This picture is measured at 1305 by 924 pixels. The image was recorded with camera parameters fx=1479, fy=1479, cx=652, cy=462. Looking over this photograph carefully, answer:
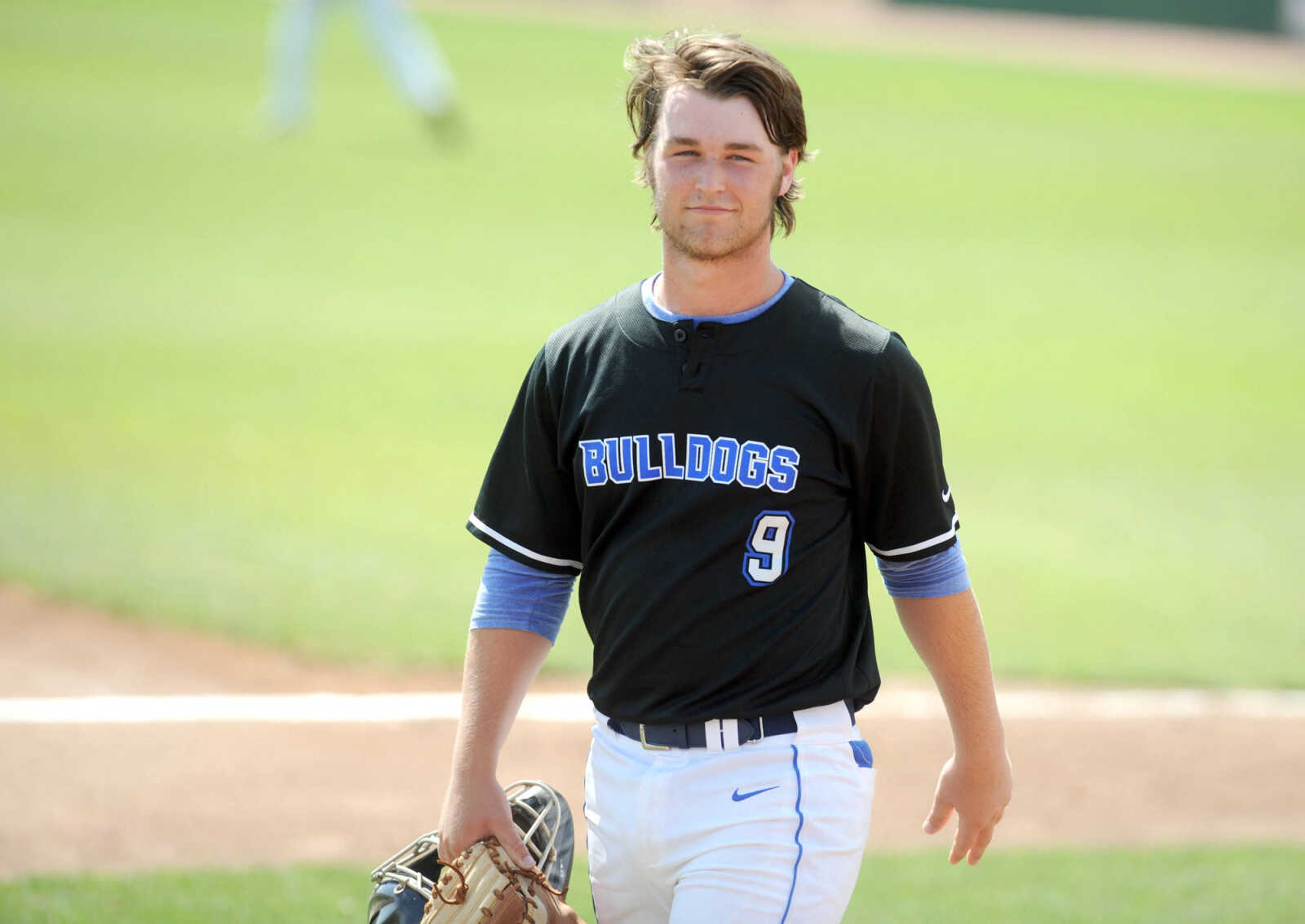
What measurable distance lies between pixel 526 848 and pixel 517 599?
0.46 m

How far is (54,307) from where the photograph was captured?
40.0 feet

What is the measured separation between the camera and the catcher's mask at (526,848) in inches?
107

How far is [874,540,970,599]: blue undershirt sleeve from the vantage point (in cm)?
265

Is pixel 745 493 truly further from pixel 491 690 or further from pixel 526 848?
pixel 526 848

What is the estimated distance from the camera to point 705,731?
8.43 ft

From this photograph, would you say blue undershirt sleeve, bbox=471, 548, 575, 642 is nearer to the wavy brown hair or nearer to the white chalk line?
the wavy brown hair

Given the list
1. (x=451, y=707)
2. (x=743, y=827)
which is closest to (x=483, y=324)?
(x=451, y=707)

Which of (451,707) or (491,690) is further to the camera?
(451,707)

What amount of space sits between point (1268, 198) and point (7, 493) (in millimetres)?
17635

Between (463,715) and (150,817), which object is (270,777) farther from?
(463,715)

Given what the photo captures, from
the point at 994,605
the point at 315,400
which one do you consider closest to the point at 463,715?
the point at 994,605

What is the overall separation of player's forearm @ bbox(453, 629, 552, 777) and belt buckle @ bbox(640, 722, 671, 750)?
0.74 ft

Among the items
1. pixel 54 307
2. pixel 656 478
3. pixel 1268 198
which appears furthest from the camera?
pixel 1268 198

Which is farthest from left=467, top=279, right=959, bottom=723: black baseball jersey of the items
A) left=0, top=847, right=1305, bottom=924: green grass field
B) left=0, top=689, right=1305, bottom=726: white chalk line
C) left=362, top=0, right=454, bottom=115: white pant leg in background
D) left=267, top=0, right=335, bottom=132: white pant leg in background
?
left=362, top=0, right=454, bottom=115: white pant leg in background
